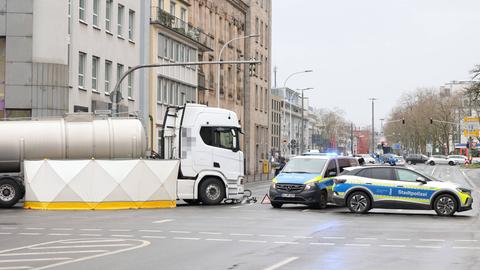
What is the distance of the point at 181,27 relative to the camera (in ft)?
186

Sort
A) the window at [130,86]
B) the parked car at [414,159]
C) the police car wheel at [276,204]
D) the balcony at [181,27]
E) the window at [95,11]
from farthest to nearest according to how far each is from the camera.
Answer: the parked car at [414,159]
the balcony at [181,27]
the window at [130,86]
the window at [95,11]
the police car wheel at [276,204]

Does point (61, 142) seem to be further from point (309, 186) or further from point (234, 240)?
point (234, 240)

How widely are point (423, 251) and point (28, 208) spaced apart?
15961mm

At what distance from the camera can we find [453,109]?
145875 millimetres

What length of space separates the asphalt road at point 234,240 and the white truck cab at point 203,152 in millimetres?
3277

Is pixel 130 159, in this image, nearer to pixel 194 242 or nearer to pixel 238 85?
pixel 194 242

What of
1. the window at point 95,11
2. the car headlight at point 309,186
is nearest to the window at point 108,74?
the window at point 95,11

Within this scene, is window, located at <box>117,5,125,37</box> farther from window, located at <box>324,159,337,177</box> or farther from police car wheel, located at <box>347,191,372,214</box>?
police car wheel, located at <box>347,191,372,214</box>

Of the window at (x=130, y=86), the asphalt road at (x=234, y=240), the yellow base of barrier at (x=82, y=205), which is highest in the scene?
the window at (x=130, y=86)

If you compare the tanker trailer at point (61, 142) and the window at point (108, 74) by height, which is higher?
the window at point (108, 74)

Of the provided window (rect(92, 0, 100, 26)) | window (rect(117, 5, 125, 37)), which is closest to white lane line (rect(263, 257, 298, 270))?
window (rect(92, 0, 100, 26))

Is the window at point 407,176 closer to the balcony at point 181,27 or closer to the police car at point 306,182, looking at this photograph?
the police car at point 306,182

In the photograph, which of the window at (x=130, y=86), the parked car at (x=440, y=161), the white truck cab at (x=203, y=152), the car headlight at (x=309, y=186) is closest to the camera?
the car headlight at (x=309, y=186)

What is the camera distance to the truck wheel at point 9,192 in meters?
26.5
